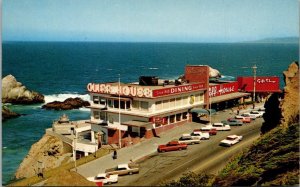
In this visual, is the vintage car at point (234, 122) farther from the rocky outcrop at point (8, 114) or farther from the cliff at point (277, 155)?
the rocky outcrop at point (8, 114)

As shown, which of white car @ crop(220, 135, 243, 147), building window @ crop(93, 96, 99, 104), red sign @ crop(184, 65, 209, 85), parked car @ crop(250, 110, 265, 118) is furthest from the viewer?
red sign @ crop(184, 65, 209, 85)

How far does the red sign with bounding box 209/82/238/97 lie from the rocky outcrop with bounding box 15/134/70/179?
771 inches

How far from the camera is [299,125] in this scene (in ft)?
85.8

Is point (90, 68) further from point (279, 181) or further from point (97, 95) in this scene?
point (279, 181)

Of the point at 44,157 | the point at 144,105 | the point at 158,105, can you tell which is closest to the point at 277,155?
the point at 158,105

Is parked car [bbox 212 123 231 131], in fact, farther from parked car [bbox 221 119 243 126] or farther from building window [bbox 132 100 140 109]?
building window [bbox 132 100 140 109]

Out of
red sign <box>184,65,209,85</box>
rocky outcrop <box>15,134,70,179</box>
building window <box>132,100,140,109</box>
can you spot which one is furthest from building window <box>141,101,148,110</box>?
rocky outcrop <box>15,134,70,179</box>

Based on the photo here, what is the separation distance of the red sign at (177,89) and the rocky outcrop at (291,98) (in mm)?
15859

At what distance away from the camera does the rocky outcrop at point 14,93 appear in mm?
81312

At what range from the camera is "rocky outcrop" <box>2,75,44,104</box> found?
81312mm

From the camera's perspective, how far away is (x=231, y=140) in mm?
37594

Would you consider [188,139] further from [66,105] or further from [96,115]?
[66,105]

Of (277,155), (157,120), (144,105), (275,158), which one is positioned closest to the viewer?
(275,158)

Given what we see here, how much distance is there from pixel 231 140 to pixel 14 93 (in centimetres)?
5767
